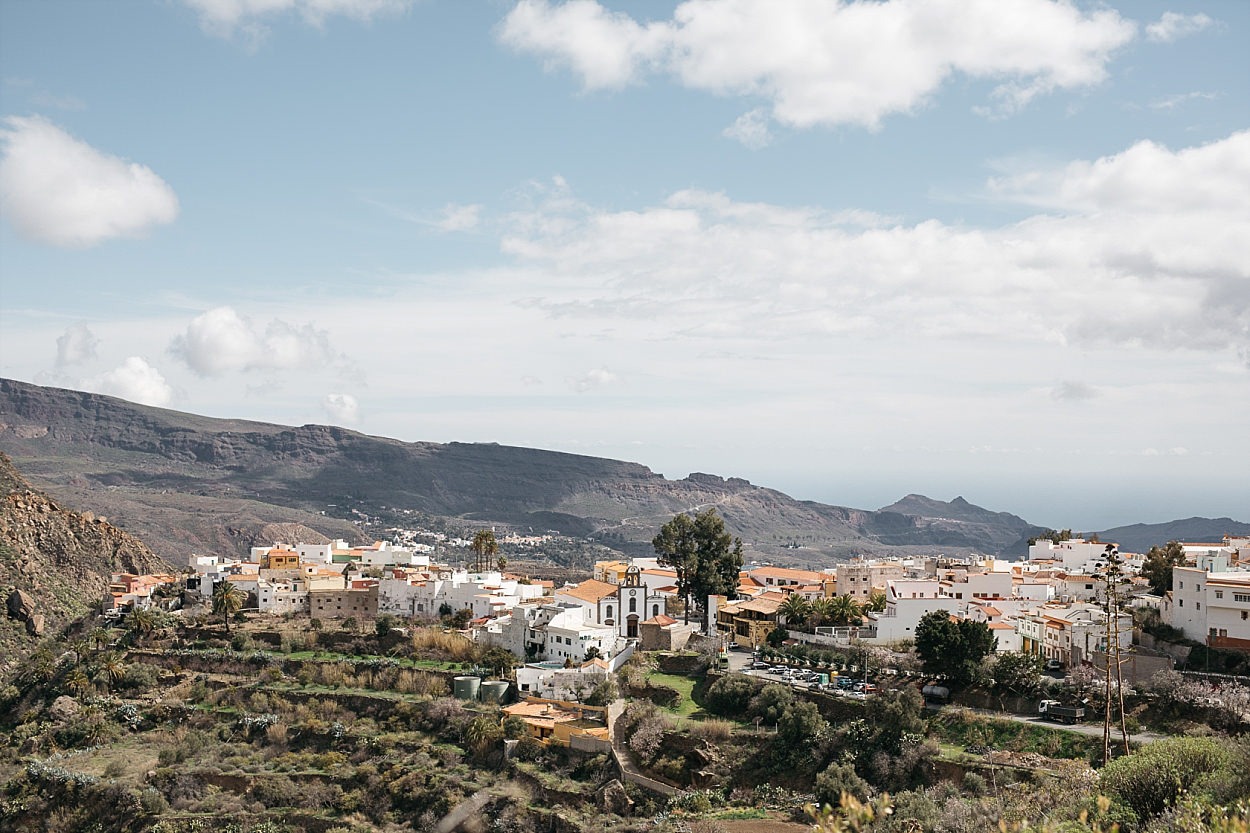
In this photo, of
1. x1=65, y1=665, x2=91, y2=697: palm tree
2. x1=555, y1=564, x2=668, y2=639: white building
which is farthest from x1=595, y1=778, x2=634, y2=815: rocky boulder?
x1=65, y1=665, x2=91, y2=697: palm tree

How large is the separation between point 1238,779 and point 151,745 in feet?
120

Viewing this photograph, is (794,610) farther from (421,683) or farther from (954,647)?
(421,683)

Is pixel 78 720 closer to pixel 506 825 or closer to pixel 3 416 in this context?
pixel 506 825

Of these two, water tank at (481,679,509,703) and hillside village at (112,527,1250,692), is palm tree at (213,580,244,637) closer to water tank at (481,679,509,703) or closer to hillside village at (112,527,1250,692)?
hillside village at (112,527,1250,692)

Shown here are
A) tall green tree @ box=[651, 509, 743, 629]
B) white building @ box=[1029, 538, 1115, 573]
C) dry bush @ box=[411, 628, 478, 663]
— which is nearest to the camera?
dry bush @ box=[411, 628, 478, 663]

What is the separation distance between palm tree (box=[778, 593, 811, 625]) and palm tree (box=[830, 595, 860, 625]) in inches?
44.2

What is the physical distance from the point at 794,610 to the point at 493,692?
1251cm

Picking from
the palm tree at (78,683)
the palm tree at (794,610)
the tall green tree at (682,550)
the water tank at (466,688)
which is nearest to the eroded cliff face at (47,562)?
the palm tree at (78,683)

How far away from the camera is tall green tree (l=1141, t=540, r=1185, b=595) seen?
40.0 m

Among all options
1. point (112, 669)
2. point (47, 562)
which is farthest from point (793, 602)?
point (47, 562)

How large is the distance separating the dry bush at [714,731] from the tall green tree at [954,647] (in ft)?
22.6

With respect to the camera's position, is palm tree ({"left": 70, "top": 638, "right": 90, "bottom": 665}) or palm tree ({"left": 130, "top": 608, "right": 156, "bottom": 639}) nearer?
palm tree ({"left": 70, "top": 638, "right": 90, "bottom": 665})

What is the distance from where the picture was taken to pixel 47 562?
63812 mm

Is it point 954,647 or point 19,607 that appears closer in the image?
point 954,647
